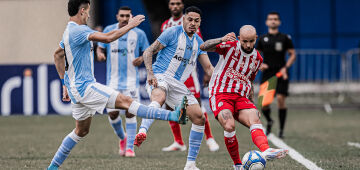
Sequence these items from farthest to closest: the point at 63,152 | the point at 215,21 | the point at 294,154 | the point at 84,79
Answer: the point at 215,21, the point at 294,154, the point at 63,152, the point at 84,79

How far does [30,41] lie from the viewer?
76.6ft

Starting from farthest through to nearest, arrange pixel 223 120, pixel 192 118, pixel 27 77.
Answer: pixel 27 77
pixel 192 118
pixel 223 120

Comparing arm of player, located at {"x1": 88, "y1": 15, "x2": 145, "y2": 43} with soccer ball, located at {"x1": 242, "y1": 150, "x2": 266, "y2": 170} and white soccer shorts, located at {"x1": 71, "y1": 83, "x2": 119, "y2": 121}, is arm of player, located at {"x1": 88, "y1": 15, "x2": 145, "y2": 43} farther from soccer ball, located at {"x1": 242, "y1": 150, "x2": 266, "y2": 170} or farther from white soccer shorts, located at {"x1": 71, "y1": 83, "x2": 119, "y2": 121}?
soccer ball, located at {"x1": 242, "y1": 150, "x2": 266, "y2": 170}

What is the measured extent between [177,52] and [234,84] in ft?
3.31

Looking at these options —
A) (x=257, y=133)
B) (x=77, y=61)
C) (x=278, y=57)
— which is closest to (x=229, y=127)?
(x=257, y=133)

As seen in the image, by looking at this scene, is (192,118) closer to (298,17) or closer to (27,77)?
(27,77)

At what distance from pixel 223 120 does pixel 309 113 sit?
10.9m

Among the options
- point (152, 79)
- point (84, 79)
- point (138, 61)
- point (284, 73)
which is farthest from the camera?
point (284, 73)

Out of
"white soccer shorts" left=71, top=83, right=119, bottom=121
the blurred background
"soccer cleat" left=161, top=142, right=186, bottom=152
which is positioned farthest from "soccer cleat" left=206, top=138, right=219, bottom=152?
the blurred background

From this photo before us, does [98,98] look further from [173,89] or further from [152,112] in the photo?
[173,89]

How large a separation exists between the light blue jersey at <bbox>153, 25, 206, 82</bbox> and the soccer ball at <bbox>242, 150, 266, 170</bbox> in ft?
6.01

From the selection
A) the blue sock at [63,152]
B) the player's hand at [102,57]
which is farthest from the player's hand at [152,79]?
the player's hand at [102,57]

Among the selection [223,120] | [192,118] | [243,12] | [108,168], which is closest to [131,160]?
[108,168]

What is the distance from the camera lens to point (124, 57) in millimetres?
9969
